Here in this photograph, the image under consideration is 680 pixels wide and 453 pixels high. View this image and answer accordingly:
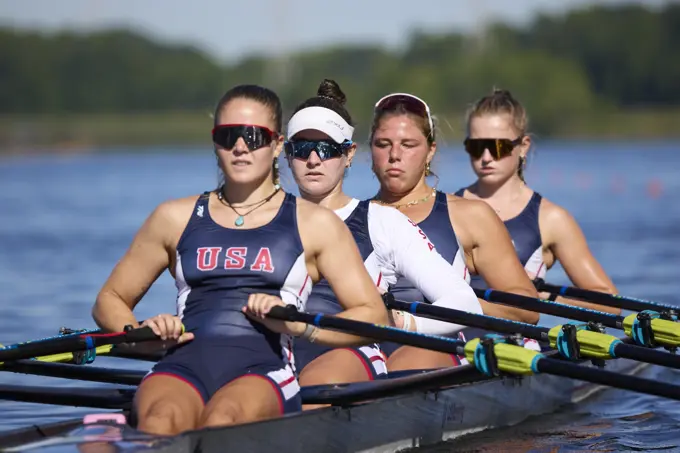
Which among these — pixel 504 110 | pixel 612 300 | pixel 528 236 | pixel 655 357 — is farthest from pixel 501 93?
pixel 655 357

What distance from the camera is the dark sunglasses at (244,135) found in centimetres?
578

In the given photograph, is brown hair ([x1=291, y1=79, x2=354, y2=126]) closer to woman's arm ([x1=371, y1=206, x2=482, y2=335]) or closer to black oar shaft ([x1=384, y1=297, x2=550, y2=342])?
woman's arm ([x1=371, y1=206, x2=482, y2=335])

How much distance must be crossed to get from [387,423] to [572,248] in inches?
112

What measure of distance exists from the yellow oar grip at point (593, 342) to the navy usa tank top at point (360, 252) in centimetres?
116

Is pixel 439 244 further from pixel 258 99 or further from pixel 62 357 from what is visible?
pixel 62 357

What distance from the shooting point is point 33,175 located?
172 feet

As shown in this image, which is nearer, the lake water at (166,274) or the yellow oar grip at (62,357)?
the yellow oar grip at (62,357)

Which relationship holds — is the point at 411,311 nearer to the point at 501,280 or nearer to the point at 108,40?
the point at 501,280

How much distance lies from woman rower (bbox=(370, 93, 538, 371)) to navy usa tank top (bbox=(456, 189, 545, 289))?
129 centimetres

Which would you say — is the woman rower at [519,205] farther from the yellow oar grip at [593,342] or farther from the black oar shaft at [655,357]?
the black oar shaft at [655,357]

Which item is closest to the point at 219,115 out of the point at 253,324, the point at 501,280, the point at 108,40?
the point at 253,324

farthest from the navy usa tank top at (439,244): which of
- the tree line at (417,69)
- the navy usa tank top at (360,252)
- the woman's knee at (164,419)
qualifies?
the tree line at (417,69)

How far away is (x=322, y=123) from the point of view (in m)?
6.80

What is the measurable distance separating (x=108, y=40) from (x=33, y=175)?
5995 centimetres
